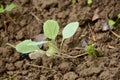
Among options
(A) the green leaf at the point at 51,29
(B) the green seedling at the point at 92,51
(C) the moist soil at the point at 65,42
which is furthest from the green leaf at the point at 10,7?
(B) the green seedling at the point at 92,51

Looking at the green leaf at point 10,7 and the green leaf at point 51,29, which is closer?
the green leaf at point 51,29

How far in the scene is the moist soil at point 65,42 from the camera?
1532 mm

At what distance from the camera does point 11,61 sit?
1.68m

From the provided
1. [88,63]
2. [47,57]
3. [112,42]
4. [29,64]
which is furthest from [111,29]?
[29,64]

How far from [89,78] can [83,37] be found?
0.30m

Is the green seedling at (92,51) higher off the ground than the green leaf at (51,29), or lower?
lower

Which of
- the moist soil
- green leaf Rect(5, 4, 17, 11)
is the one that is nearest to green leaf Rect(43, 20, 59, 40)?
the moist soil

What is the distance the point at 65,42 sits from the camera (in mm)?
1687

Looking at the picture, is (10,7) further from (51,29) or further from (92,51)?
(92,51)

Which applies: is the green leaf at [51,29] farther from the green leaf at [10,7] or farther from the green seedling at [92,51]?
the green leaf at [10,7]

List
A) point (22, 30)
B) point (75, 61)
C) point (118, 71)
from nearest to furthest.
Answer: point (118, 71) < point (75, 61) < point (22, 30)

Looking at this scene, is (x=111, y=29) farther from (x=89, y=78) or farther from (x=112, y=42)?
(x=89, y=78)

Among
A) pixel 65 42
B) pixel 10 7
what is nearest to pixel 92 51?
pixel 65 42

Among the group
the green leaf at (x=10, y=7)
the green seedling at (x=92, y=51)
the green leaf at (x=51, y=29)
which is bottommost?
the green seedling at (x=92, y=51)
